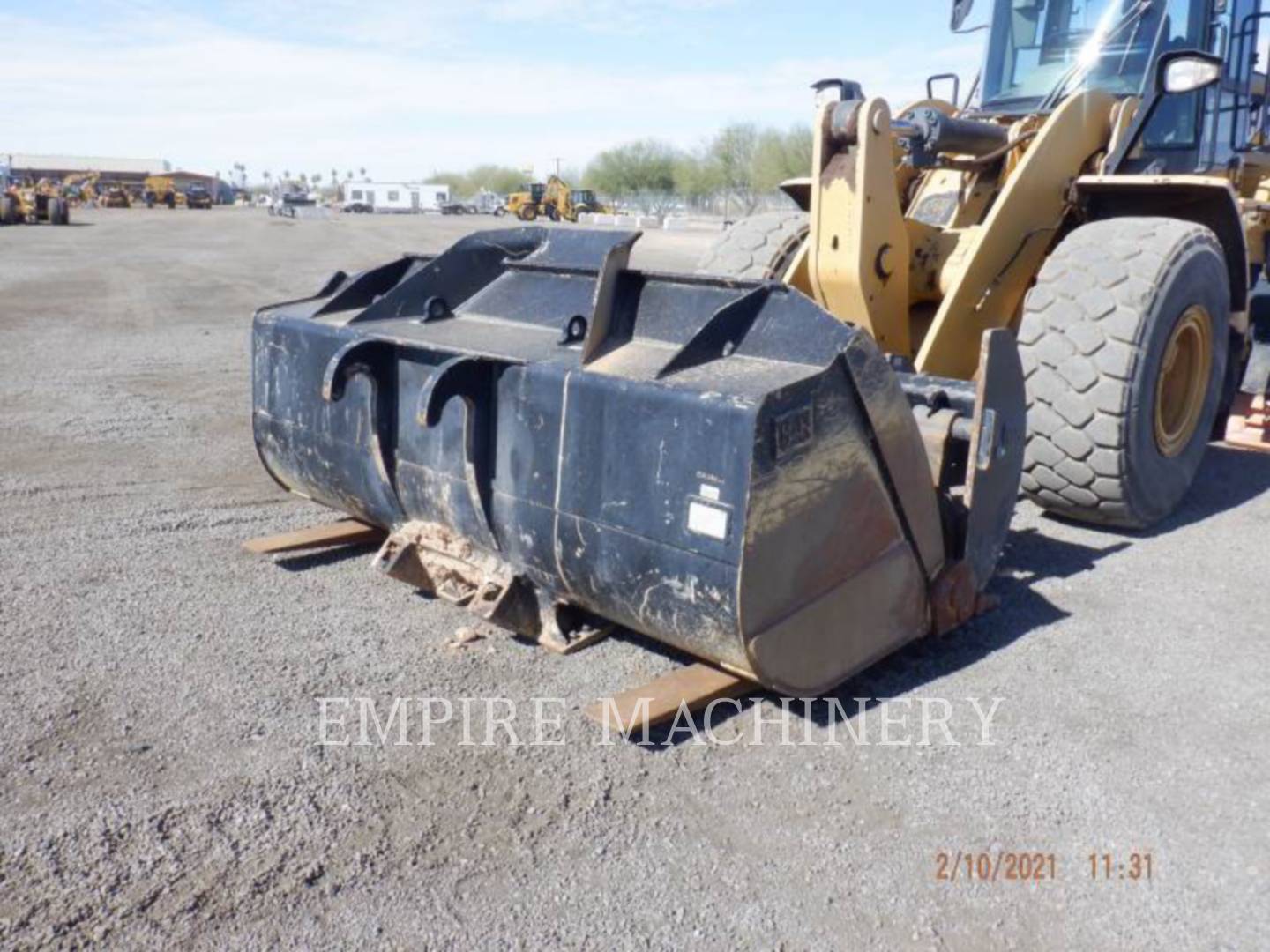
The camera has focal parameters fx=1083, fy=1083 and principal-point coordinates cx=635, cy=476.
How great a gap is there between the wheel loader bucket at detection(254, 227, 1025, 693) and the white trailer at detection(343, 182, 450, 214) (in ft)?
290

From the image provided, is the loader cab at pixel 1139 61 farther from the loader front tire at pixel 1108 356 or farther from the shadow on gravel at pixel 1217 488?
the shadow on gravel at pixel 1217 488

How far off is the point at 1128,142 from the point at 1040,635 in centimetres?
251

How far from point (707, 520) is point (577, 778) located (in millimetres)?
791

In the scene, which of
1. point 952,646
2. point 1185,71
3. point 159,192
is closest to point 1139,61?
point 1185,71

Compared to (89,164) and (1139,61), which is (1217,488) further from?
(89,164)

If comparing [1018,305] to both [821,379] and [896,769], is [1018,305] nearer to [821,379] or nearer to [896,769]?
[821,379]

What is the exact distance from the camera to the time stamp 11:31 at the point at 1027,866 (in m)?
2.58

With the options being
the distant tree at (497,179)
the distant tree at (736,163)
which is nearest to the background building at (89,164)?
the distant tree at (497,179)

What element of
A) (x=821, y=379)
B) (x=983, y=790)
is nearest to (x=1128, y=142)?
(x=821, y=379)

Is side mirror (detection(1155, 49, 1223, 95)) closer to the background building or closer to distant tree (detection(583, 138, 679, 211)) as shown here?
distant tree (detection(583, 138, 679, 211))

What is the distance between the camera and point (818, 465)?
121 inches

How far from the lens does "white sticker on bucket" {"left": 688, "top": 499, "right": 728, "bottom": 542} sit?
9.71 ft

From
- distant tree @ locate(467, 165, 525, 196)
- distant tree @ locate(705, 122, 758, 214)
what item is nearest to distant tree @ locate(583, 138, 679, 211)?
distant tree @ locate(705, 122, 758, 214)

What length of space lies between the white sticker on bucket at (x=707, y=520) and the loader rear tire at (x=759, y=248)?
2.68m
